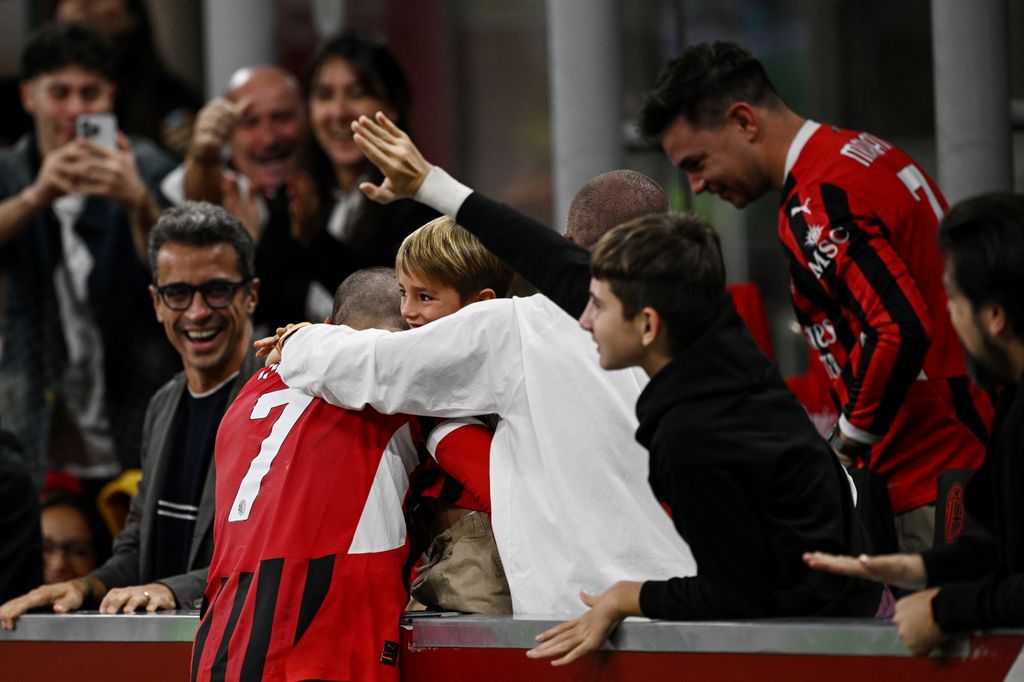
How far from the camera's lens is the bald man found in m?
5.57

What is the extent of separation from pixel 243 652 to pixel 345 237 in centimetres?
276

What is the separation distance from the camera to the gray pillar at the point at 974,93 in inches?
197

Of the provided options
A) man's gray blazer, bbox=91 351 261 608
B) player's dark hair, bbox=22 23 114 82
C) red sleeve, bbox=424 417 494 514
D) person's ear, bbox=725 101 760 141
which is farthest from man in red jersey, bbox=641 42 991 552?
player's dark hair, bbox=22 23 114 82

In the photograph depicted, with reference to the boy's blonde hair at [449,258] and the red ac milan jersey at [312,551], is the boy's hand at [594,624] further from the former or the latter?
the boy's blonde hair at [449,258]

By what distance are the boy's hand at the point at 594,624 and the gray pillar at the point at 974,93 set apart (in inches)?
110

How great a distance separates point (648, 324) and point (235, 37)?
4.84 m

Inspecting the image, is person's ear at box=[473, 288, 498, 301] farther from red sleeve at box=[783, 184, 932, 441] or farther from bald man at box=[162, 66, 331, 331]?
bald man at box=[162, 66, 331, 331]

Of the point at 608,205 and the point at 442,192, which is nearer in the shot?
the point at 442,192

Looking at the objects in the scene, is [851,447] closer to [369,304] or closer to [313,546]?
[369,304]

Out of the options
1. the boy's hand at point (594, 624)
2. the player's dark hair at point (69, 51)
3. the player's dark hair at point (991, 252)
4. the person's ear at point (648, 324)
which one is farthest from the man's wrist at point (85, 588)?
the player's dark hair at point (69, 51)

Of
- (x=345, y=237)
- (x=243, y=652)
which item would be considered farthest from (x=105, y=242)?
(x=243, y=652)

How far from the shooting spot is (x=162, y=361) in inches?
238

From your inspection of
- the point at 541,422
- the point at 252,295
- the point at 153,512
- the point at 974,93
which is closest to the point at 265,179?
the point at 252,295

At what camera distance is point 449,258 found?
11.1 feet
